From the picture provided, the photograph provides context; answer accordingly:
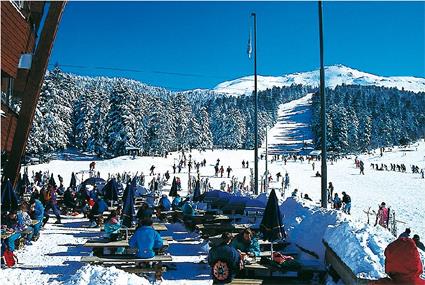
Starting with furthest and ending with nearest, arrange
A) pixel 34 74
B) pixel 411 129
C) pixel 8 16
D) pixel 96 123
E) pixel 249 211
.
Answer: pixel 411 129 → pixel 96 123 → pixel 249 211 → pixel 34 74 → pixel 8 16

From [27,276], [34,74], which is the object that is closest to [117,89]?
[34,74]

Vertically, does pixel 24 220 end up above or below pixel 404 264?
below

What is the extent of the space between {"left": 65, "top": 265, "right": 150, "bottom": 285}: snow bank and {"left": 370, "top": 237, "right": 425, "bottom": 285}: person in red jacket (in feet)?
11.7

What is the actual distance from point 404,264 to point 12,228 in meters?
11.5

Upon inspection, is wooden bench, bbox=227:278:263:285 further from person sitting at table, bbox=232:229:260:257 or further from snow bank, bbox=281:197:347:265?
snow bank, bbox=281:197:347:265

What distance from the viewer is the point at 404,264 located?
16.8 ft

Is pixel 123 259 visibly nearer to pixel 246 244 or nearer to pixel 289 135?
pixel 246 244

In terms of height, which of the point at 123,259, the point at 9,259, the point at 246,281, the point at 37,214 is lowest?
the point at 9,259

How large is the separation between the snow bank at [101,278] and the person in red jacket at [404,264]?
356 cm

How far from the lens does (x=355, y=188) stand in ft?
147

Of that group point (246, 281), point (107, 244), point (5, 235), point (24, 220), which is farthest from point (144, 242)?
point (24, 220)

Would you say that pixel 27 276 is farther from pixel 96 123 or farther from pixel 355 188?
pixel 96 123

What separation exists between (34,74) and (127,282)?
14209mm

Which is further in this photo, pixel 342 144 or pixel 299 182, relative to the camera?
pixel 342 144
